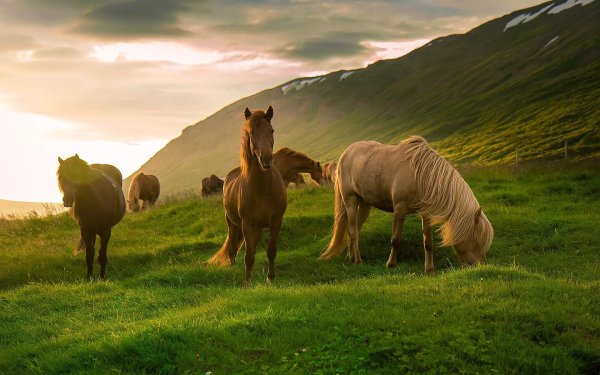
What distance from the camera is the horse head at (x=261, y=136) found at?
10.2 m

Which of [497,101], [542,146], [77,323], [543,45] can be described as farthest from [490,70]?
[77,323]

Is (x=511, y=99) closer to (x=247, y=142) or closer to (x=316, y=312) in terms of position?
(x=247, y=142)

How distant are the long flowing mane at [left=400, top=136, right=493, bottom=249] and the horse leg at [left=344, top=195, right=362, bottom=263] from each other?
7.49 ft

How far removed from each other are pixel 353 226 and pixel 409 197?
224 centimetres

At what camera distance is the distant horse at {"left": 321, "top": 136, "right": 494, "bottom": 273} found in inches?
500

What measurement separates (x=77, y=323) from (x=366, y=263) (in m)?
7.86

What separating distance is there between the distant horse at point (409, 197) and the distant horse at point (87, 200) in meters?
5.68

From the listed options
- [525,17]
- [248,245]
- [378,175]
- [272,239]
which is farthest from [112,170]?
[525,17]

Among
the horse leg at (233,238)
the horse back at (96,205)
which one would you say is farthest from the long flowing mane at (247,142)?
the horse back at (96,205)

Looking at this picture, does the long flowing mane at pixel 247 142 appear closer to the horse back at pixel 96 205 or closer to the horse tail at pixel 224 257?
the horse tail at pixel 224 257

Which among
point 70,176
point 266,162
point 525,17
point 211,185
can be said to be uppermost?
point 525,17

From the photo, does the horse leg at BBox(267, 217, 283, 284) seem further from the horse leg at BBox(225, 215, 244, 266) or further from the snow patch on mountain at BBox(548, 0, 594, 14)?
the snow patch on mountain at BBox(548, 0, 594, 14)

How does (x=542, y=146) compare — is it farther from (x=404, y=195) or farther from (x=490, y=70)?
(x=404, y=195)

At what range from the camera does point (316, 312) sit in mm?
8398
